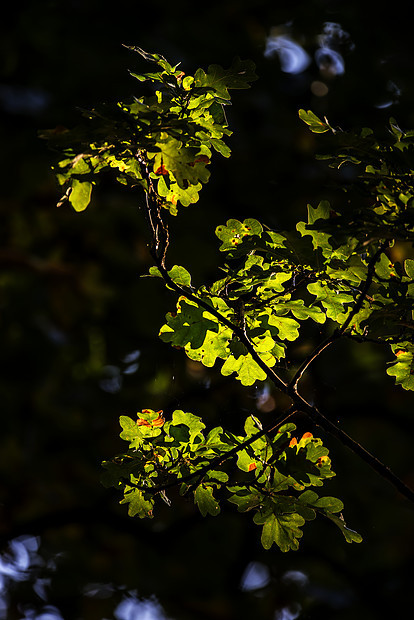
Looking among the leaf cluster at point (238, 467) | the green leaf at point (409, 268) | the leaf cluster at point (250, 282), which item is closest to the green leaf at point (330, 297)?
the leaf cluster at point (250, 282)

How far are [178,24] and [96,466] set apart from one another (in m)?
3.89

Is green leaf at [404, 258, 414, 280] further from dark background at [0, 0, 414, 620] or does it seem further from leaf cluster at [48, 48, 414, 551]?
dark background at [0, 0, 414, 620]

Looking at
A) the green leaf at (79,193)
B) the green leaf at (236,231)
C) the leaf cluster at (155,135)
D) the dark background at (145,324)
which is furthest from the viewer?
the dark background at (145,324)

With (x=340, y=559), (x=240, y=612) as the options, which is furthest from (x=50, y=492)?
(x=340, y=559)

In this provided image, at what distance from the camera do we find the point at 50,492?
16.9 ft

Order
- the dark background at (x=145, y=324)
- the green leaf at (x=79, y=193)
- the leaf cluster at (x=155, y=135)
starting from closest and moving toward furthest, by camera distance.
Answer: the leaf cluster at (x=155, y=135), the green leaf at (x=79, y=193), the dark background at (x=145, y=324)

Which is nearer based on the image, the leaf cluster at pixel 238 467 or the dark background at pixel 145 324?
the leaf cluster at pixel 238 467

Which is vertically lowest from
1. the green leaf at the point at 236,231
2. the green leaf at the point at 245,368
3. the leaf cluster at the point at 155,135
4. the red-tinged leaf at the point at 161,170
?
the green leaf at the point at 245,368

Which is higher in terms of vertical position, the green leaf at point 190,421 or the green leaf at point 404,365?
the green leaf at point 404,365

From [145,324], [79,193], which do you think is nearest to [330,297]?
[79,193]

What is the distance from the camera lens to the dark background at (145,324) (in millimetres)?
4578

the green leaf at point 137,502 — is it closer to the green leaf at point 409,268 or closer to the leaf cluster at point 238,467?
the leaf cluster at point 238,467

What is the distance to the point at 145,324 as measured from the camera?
14.8 ft

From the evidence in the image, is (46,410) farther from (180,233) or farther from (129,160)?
(129,160)
